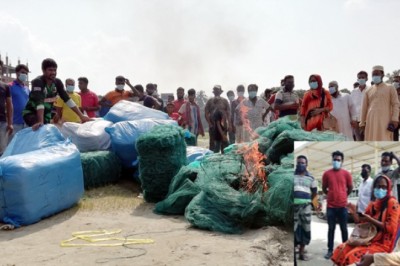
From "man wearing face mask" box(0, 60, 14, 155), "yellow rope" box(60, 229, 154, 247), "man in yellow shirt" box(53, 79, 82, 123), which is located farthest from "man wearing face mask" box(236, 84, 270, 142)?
"yellow rope" box(60, 229, 154, 247)

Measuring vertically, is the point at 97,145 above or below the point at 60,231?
above

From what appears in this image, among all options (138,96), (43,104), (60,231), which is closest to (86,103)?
(138,96)

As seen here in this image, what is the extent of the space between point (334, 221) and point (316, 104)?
3685 mm

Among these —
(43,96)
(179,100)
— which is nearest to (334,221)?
(43,96)

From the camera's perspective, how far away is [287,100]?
280 inches

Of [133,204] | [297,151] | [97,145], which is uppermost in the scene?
[297,151]

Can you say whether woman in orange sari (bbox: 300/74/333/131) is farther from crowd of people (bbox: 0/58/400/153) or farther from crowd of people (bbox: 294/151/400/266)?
crowd of people (bbox: 294/151/400/266)

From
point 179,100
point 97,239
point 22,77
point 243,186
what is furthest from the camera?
point 179,100

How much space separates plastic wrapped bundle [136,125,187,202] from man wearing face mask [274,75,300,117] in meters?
1.76

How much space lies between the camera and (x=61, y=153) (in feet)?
18.7

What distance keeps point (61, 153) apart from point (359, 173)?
4.16 m

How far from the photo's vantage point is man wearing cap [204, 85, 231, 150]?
9203 mm

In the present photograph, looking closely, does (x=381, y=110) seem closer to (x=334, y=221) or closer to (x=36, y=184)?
(x=334, y=221)

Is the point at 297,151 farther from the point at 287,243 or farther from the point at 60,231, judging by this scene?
the point at 60,231
